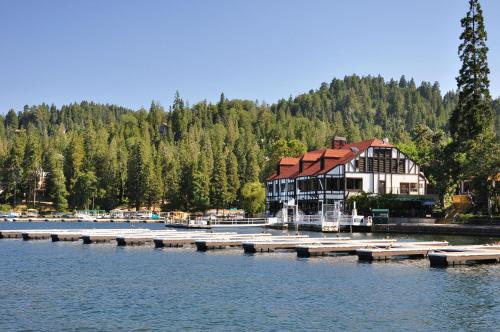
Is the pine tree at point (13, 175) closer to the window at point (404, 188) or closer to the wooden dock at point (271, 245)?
the window at point (404, 188)

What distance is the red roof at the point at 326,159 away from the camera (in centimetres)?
8575

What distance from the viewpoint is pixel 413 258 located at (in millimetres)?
45219

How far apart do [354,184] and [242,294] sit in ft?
185

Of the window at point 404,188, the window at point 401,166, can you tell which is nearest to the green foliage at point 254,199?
the window at point 404,188

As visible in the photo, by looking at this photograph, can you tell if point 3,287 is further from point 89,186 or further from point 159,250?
point 89,186

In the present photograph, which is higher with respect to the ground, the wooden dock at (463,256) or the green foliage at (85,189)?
the green foliage at (85,189)

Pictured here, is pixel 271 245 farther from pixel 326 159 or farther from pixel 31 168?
pixel 31 168

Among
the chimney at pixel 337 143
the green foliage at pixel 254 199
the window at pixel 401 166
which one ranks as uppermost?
the chimney at pixel 337 143

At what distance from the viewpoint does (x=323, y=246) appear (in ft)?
155

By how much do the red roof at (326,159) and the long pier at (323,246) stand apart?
30.3m

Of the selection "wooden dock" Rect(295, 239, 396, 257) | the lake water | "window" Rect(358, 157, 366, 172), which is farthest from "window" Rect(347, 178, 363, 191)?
the lake water

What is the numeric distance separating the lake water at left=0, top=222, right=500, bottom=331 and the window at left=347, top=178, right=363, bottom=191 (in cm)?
3967

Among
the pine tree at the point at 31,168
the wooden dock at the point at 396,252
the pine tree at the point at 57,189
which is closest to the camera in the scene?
the wooden dock at the point at 396,252

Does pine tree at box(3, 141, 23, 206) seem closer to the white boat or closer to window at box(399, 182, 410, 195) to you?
the white boat
